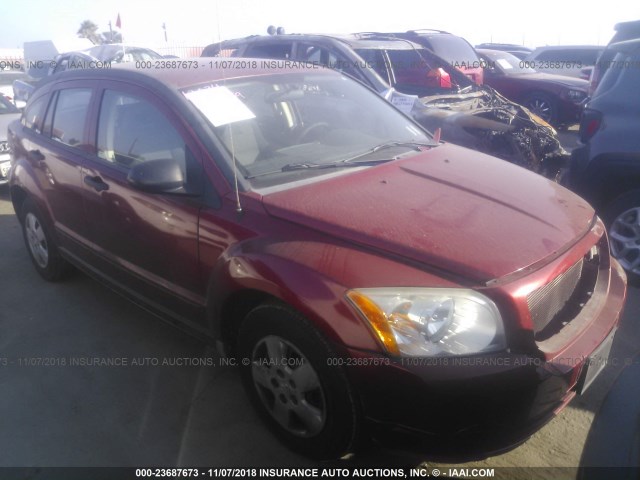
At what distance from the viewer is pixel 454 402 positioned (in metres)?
1.88

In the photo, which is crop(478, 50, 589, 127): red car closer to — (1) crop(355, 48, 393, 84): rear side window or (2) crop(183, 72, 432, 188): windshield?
(1) crop(355, 48, 393, 84): rear side window

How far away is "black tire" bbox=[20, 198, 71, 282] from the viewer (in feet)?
13.3

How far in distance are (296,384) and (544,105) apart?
958 centimetres

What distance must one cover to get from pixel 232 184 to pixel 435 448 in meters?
1.43

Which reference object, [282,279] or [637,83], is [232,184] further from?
[637,83]

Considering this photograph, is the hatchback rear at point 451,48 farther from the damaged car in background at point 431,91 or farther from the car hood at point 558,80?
the car hood at point 558,80

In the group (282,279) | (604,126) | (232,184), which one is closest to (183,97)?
(232,184)

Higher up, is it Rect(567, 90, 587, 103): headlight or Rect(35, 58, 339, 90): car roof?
Rect(35, 58, 339, 90): car roof

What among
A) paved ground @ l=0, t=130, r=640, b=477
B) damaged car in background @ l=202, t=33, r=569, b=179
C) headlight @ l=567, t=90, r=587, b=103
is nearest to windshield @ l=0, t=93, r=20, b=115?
damaged car in background @ l=202, t=33, r=569, b=179

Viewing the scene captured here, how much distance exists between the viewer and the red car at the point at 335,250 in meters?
1.91

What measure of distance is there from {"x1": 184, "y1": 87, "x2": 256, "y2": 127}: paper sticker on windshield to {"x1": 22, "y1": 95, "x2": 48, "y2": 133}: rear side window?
1.88 meters

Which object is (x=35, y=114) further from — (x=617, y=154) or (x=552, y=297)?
(x=617, y=154)

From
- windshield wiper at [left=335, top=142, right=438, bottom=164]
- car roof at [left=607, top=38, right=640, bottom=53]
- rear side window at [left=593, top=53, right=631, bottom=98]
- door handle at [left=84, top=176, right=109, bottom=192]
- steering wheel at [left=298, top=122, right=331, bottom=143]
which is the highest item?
car roof at [left=607, top=38, right=640, bottom=53]

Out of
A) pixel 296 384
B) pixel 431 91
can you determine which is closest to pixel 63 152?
pixel 296 384
